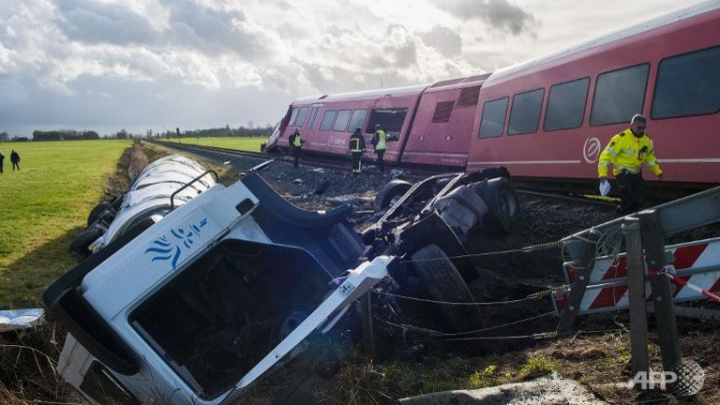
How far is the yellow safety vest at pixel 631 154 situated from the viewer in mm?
7367

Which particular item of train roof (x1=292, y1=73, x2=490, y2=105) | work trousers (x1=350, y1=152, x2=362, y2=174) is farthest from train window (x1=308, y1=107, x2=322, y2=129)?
work trousers (x1=350, y1=152, x2=362, y2=174)

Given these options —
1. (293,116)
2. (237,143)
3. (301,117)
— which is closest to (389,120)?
(301,117)

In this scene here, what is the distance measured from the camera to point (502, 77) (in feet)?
41.8

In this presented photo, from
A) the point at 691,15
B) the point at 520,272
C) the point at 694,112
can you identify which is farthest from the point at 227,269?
the point at 691,15

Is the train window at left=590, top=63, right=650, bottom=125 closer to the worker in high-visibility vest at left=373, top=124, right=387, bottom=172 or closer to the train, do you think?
the train

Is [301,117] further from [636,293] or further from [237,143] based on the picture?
[237,143]

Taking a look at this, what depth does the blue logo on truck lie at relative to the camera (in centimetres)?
382

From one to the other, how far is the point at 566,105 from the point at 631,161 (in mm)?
2947

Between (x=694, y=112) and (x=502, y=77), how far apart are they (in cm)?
566

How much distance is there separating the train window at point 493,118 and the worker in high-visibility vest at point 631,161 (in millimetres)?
4691

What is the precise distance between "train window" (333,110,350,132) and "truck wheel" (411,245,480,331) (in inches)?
614

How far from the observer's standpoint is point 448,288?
4953mm

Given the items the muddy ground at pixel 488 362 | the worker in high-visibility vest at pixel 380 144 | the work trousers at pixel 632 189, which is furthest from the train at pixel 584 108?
the muddy ground at pixel 488 362

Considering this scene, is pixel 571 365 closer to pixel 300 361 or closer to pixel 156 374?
pixel 300 361
